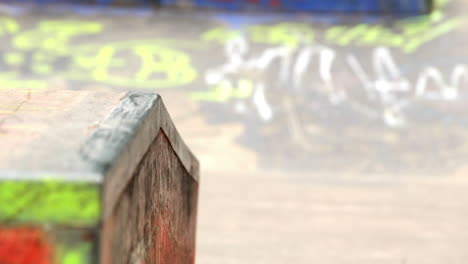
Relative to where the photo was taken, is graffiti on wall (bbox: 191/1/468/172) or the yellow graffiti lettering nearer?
graffiti on wall (bbox: 191/1/468/172)

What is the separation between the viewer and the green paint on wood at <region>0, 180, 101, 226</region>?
3.44ft

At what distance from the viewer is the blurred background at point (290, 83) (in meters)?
7.18

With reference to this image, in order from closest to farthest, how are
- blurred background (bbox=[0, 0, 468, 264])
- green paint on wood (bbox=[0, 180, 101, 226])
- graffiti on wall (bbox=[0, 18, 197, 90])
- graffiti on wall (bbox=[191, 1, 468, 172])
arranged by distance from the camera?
green paint on wood (bbox=[0, 180, 101, 226]) < blurred background (bbox=[0, 0, 468, 264]) < graffiti on wall (bbox=[191, 1, 468, 172]) < graffiti on wall (bbox=[0, 18, 197, 90])

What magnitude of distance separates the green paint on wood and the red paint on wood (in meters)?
0.03

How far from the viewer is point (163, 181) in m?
1.91

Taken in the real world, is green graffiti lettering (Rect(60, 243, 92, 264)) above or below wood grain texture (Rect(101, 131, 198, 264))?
below

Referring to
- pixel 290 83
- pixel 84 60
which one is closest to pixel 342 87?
pixel 290 83

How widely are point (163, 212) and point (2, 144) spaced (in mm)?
796

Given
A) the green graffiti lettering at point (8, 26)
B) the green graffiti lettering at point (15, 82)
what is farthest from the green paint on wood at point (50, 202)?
the green graffiti lettering at point (8, 26)

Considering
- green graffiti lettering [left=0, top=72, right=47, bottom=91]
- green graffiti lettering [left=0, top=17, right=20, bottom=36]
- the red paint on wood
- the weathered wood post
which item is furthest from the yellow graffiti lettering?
the red paint on wood

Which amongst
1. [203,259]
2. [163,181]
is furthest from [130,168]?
[203,259]

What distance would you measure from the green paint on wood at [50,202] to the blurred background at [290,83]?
16.3 ft

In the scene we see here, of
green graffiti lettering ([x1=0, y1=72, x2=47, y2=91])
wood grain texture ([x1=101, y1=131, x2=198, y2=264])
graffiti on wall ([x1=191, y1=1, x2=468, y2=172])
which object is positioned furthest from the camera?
green graffiti lettering ([x1=0, y1=72, x2=47, y2=91])

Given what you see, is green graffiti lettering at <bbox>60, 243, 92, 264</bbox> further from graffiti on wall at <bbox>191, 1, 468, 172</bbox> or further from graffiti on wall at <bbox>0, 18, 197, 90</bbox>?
graffiti on wall at <bbox>0, 18, 197, 90</bbox>
